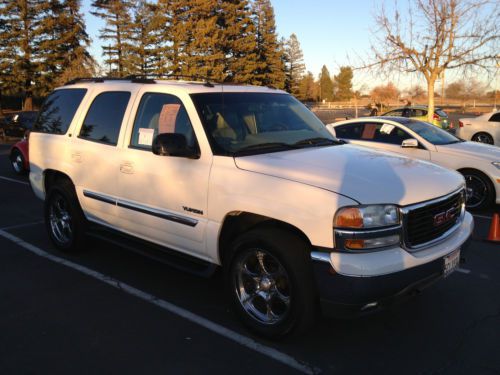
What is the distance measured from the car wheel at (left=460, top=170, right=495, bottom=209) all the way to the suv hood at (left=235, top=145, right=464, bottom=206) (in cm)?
431

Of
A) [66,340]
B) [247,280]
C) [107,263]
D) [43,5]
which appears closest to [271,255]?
[247,280]

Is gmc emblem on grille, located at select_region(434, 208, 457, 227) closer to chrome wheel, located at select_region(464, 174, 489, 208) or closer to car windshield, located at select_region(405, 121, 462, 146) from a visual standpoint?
chrome wheel, located at select_region(464, 174, 489, 208)

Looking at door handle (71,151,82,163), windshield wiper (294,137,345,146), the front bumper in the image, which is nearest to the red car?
door handle (71,151,82,163)

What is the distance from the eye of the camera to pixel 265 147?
4.02 m

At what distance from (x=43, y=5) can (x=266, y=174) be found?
5323 cm

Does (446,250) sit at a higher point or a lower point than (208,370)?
higher

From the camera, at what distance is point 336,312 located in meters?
3.07

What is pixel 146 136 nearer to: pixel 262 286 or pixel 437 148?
pixel 262 286

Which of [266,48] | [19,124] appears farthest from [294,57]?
[19,124]

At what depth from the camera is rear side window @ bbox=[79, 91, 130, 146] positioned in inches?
188

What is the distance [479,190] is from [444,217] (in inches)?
194

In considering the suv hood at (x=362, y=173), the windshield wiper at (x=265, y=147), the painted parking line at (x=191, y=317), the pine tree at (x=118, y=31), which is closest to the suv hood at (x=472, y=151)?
the suv hood at (x=362, y=173)

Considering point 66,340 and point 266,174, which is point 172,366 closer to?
point 66,340

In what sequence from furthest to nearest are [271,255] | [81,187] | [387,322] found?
1. [81,187]
2. [387,322]
3. [271,255]
